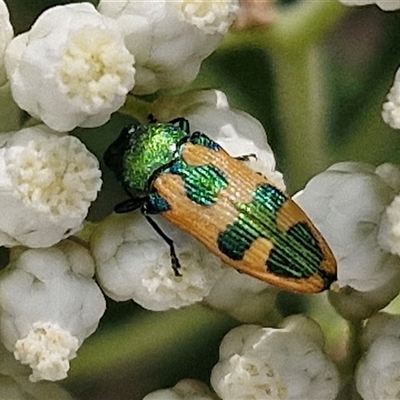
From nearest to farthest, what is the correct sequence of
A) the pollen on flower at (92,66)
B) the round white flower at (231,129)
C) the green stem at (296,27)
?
the pollen on flower at (92,66) → the round white flower at (231,129) → the green stem at (296,27)

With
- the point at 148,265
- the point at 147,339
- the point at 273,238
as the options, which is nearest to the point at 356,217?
the point at 273,238

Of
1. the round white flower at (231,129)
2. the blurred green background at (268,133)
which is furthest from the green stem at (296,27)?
the round white flower at (231,129)

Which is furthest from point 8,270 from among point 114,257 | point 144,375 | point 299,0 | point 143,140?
point 299,0

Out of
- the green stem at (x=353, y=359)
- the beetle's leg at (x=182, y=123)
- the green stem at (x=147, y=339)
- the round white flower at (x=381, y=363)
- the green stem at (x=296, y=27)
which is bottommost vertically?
the green stem at (x=147, y=339)

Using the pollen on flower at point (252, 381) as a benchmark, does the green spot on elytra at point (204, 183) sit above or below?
above

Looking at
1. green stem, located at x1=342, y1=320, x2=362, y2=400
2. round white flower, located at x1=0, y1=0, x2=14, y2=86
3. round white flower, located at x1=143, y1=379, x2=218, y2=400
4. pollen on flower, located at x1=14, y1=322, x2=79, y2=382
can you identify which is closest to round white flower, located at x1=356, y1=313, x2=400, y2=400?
green stem, located at x1=342, y1=320, x2=362, y2=400

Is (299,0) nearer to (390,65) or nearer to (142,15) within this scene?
(390,65)

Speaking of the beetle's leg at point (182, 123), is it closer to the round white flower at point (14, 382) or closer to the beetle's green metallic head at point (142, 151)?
the beetle's green metallic head at point (142, 151)

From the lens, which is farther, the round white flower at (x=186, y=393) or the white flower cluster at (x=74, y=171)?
the round white flower at (x=186, y=393)

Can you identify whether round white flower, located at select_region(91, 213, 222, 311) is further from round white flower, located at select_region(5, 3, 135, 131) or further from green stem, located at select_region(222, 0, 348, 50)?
green stem, located at select_region(222, 0, 348, 50)
